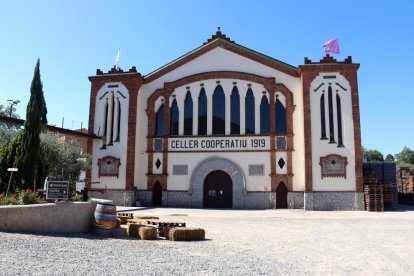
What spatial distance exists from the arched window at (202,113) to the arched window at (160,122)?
3.25 m

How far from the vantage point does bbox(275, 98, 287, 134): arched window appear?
27.7m

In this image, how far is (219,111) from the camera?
28.7m

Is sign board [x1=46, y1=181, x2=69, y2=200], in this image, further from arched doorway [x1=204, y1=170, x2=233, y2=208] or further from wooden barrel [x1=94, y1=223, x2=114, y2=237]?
arched doorway [x1=204, y1=170, x2=233, y2=208]

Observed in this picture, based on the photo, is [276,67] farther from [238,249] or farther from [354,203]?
[238,249]

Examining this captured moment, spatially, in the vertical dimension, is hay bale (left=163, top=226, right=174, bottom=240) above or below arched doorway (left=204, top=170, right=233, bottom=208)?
below

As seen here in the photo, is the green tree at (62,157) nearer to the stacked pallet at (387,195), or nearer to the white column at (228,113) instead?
the white column at (228,113)

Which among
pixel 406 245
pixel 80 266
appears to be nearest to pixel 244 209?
pixel 406 245

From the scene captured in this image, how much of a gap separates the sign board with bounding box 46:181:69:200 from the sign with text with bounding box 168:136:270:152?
52.9 ft

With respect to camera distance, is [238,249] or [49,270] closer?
[49,270]

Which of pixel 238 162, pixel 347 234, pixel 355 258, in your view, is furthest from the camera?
pixel 238 162

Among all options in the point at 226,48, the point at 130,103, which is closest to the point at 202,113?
the point at 226,48

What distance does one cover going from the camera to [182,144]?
28656 mm

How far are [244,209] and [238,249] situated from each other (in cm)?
1629

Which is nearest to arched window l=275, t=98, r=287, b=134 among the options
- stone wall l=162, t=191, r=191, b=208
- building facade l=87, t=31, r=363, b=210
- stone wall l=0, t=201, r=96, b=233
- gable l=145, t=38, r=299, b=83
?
building facade l=87, t=31, r=363, b=210
